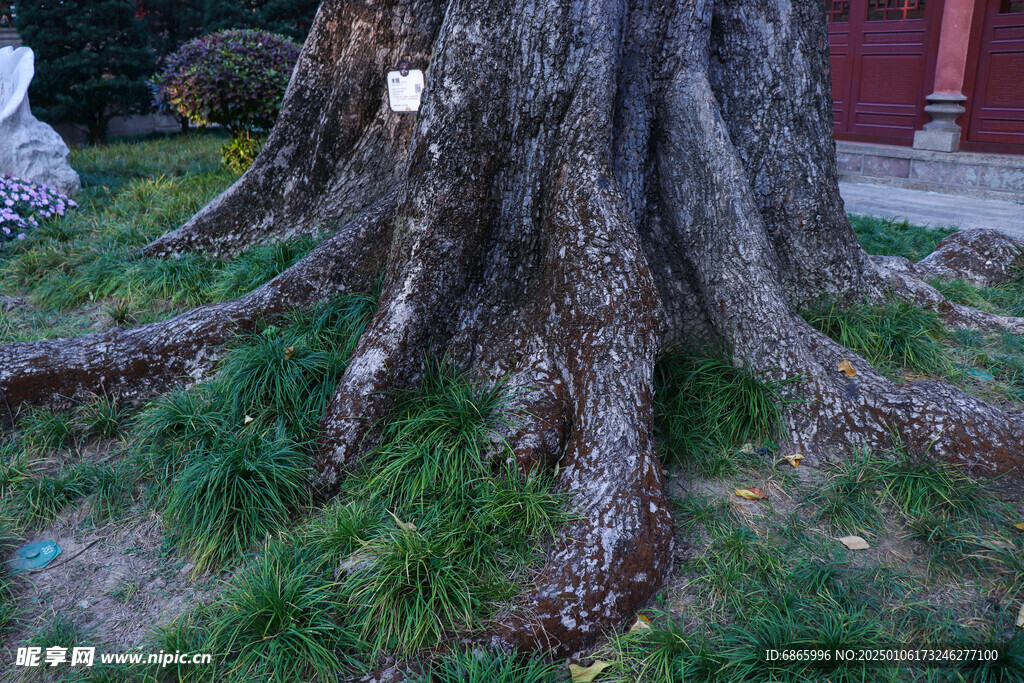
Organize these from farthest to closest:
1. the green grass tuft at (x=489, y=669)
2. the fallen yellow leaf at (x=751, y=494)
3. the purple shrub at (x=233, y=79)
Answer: the purple shrub at (x=233, y=79)
the fallen yellow leaf at (x=751, y=494)
the green grass tuft at (x=489, y=669)

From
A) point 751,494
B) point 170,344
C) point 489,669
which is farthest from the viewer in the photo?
point 170,344

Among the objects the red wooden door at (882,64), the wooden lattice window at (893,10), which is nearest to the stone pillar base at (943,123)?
the red wooden door at (882,64)

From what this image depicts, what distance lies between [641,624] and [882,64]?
32.1ft

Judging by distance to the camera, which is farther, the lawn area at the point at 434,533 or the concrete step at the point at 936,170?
the concrete step at the point at 936,170

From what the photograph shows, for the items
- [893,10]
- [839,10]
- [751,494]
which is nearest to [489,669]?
[751,494]

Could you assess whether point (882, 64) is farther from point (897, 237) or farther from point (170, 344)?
point (170, 344)

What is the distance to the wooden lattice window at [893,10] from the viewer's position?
9273 millimetres

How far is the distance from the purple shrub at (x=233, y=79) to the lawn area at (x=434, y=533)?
4.95 m

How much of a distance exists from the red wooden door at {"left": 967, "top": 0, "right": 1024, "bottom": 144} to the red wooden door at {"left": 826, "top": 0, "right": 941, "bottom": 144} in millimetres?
627

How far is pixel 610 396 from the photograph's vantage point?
2893 millimetres

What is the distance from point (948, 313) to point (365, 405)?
137 inches

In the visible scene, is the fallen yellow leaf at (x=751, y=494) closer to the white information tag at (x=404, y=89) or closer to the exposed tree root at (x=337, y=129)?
the exposed tree root at (x=337, y=129)

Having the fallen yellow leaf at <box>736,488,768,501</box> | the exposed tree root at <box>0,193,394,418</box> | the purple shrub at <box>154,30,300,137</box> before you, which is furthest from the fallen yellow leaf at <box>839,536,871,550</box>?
the purple shrub at <box>154,30,300,137</box>

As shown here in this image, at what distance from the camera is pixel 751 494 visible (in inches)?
116
